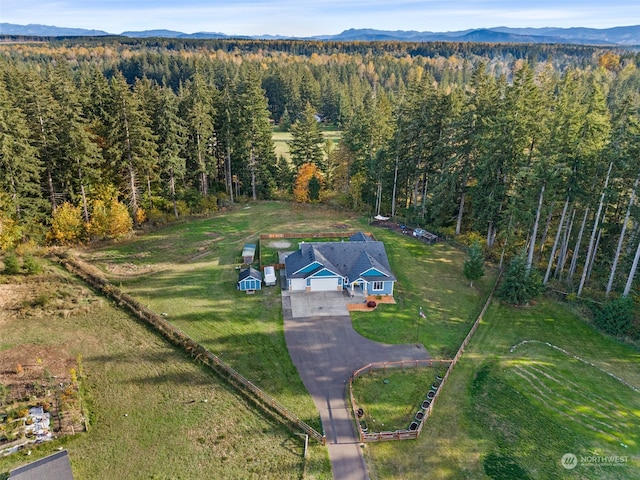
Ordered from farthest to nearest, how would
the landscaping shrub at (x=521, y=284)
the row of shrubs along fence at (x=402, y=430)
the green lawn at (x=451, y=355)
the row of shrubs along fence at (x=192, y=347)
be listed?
1. the landscaping shrub at (x=521, y=284)
2. the row of shrubs along fence at (x=192, y=347)
3. the row of shrubs along fence at (x=402, y=430)
4. the green lawn at (x=451, y=355)

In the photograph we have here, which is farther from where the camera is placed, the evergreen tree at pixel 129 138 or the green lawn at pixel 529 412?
the evergreen tree at pixel 129 138

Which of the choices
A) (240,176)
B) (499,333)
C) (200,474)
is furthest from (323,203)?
(200,474)

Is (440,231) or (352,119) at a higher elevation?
(352,119)

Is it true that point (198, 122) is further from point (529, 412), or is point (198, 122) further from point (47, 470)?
point (529, 412)

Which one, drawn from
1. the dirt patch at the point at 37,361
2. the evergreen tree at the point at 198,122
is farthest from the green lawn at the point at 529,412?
the evergreen tree at the point at 198,122

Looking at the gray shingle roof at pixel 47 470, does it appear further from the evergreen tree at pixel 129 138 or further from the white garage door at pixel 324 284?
the evergreen tree at pixel 129 138

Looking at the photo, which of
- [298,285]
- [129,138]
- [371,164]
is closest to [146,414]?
[298,285]

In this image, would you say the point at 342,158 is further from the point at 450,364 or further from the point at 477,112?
the point at 450,364

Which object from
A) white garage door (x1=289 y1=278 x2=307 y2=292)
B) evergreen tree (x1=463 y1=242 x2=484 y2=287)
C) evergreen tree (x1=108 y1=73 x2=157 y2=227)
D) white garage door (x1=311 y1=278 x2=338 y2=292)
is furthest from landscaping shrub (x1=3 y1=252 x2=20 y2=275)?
evergreen tree (x1=463 y1=242 x2=484 y2=287)
